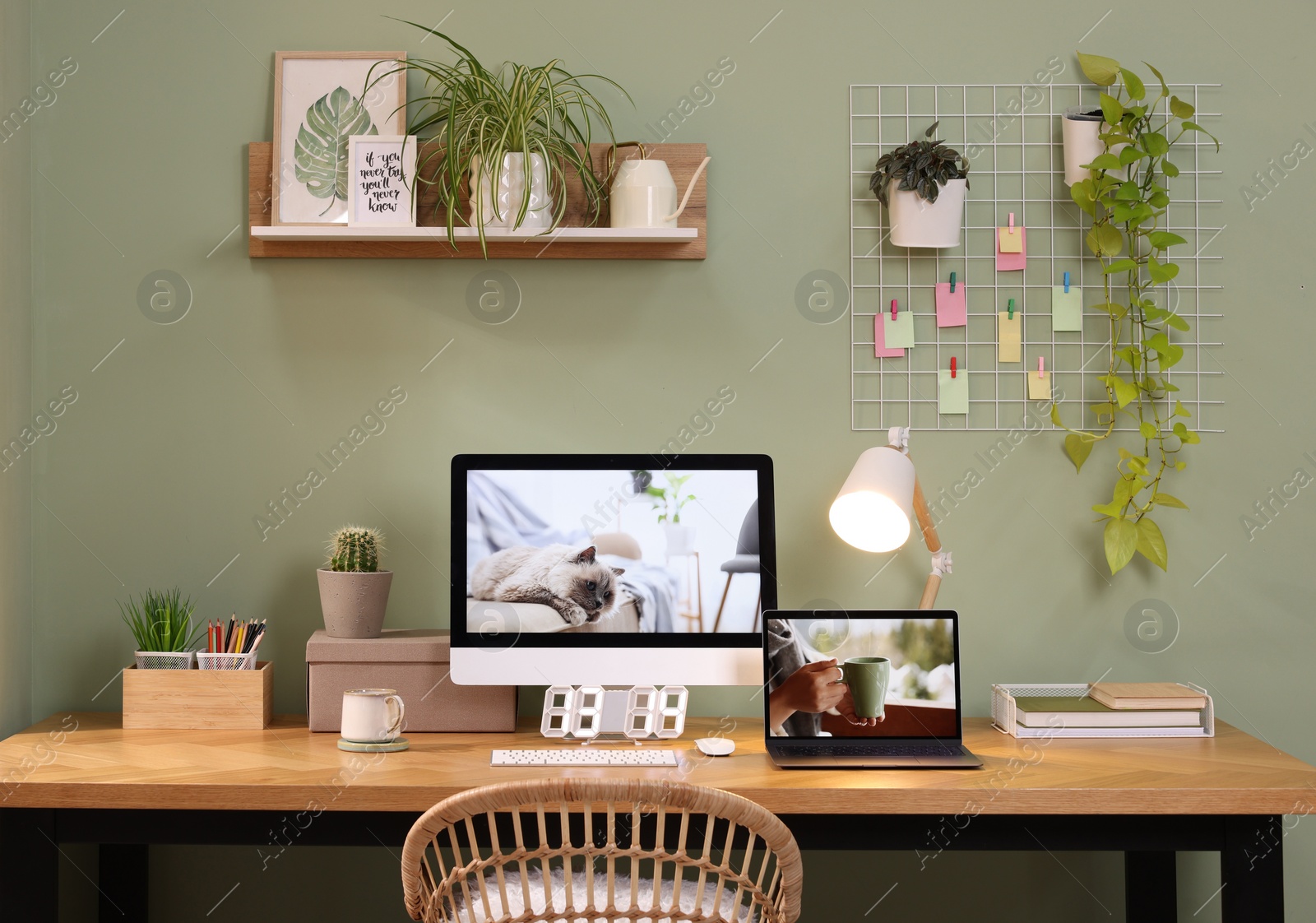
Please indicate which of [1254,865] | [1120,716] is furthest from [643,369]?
[1254,865]

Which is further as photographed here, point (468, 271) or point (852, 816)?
point (468, 271)

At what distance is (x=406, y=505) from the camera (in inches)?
73.5

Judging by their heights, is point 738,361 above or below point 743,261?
below

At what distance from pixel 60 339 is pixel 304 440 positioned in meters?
0.48

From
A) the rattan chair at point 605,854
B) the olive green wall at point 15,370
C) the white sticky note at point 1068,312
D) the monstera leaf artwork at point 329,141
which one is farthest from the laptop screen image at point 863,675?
the olive green wall at point 15,370

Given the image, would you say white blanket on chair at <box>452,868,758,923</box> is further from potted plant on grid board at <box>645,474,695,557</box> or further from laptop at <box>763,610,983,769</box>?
potted plant on grid board at <box>645,474,695,557</box>

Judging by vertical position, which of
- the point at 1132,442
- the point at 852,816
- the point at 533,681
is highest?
the point at 1132,442

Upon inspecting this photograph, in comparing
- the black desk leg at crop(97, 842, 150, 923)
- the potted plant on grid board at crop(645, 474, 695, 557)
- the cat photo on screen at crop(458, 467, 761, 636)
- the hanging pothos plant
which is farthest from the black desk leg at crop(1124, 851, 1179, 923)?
the black desk leg at crop(97, 842, 150, 923)

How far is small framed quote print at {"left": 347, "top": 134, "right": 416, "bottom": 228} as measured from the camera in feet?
5.71

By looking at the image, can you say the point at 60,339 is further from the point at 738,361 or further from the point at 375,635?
the point at 738,361

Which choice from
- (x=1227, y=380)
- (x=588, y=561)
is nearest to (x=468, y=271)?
(x=588, y=561)

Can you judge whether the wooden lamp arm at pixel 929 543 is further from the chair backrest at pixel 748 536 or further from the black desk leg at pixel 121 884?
the black desk leg at pixel 121 884

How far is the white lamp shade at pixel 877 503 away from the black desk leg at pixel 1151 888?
0.74 m

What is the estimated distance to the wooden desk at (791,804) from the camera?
134 centimetres
